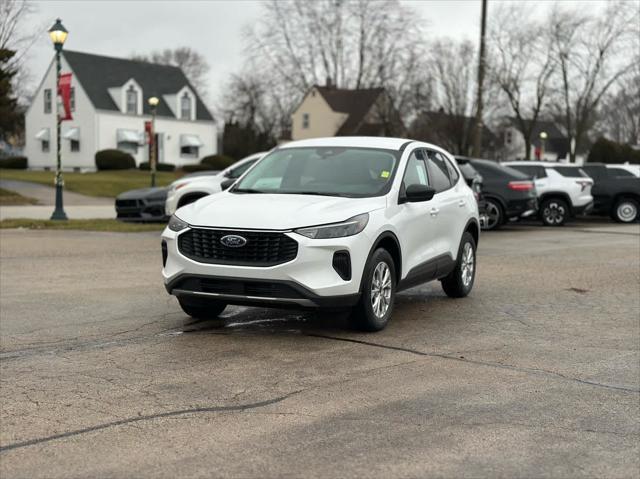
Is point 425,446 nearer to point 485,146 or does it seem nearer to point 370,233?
point 370,233

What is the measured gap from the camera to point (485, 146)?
218 ft

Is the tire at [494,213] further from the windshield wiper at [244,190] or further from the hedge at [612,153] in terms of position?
the hedge at [612,153]

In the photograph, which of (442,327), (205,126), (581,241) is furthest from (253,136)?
(442,327)

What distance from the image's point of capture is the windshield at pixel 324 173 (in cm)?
788

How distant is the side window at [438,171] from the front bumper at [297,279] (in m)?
2.24

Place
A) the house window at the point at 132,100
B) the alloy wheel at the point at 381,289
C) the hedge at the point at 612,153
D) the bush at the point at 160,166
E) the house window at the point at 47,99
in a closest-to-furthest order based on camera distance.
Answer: the alloy wheel at the point at 381,289
the hedge at the point at 612,153
the bush at the point at 160,166
the house window at the point at 132,100
the house window at the point at 47,99

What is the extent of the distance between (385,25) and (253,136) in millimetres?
15443

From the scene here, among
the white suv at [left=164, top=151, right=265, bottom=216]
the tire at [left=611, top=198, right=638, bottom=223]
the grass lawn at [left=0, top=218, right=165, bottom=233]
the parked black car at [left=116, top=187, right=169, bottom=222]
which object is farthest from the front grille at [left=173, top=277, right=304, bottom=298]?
the tire at [left=611, top=198, right=638, bottom=223]

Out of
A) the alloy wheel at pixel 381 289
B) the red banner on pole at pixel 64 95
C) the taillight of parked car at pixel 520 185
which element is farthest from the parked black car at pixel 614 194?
the alloy wheel at pixel 381 289

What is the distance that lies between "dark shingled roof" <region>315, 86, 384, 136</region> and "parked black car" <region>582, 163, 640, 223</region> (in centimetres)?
3350

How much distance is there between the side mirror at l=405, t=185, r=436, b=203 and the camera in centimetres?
788

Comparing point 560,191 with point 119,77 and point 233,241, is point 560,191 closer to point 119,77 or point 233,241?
point 233,241

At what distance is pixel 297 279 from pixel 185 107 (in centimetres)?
5685

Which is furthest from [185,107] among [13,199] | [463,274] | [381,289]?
[381,289]
